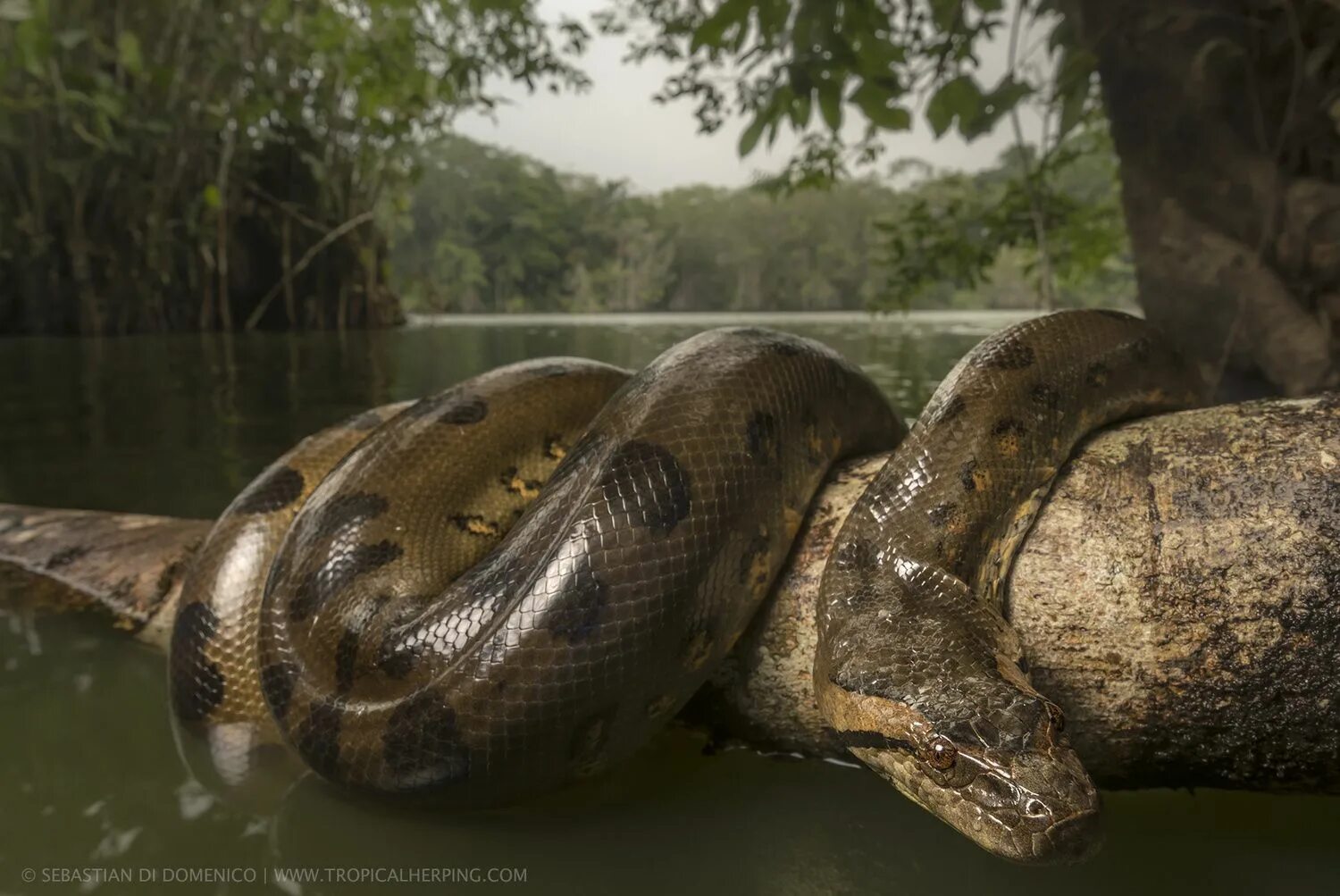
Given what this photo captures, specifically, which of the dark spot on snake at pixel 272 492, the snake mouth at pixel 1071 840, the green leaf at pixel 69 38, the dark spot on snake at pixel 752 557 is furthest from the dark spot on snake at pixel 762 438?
the green leaf at pixel 69 38

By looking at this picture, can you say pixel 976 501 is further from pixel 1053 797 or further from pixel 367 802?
pixel 367 802

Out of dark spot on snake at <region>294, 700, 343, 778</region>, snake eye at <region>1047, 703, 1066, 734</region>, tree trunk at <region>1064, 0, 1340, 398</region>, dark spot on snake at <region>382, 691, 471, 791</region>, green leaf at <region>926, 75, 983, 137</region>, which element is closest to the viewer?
snake eye at <region>1047, 703, 1066, 734</region>

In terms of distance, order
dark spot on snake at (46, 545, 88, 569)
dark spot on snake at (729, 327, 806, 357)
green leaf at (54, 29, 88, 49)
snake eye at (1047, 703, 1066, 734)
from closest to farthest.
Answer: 1. snake eye at (1047, 703, 1066, 734)
2. dark spot on snake at (729, 327, 806, 357)
3. dark spot on snake at (46, 545, 88, 569)
4. green leaf at (54, 29, 88, 49)

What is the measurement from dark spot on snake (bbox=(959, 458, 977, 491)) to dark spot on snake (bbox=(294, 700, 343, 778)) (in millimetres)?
1598

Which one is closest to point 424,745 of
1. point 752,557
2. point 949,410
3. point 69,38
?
point 752,557

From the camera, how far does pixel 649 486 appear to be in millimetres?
2057

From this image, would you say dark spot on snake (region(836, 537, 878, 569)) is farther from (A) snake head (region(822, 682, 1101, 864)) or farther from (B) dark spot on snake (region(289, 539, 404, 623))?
(B) dark spot on snake (region(289, 539, 404, 623))

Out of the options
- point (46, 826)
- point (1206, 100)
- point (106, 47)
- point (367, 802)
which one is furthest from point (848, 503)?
point (106, 47)

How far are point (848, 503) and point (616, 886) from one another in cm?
114

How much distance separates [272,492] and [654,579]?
1694 mm

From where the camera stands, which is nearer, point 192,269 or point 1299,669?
point 1299,669

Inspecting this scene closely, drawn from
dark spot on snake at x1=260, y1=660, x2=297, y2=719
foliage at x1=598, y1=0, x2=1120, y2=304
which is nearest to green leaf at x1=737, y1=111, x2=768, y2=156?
foliage at x1=598, y1=0, x2=1120, y2=304

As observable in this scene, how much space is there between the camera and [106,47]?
11.3m

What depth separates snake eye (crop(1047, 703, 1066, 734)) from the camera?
1764 millimetres
